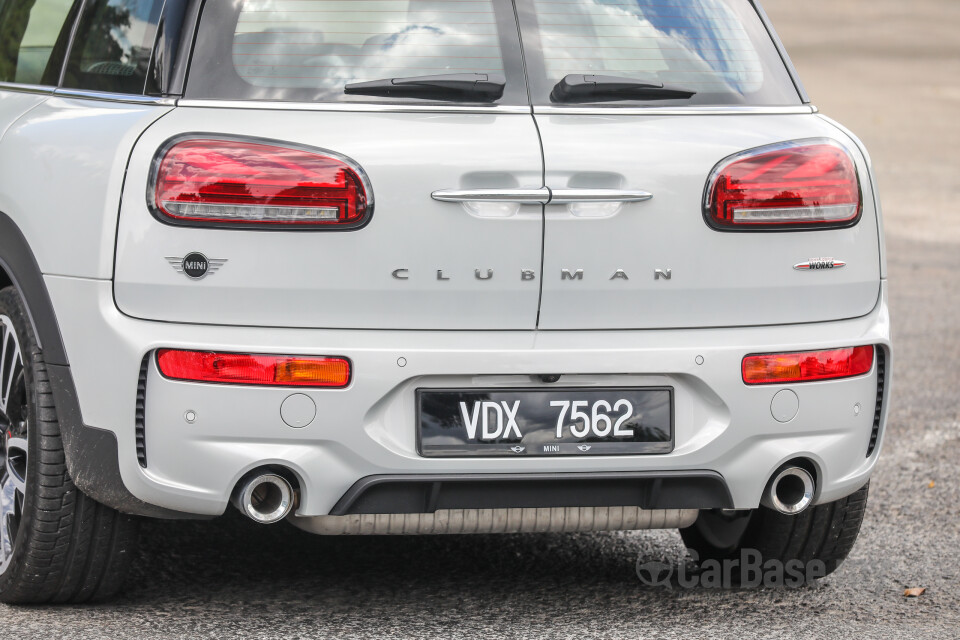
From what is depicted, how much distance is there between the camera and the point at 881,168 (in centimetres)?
1898

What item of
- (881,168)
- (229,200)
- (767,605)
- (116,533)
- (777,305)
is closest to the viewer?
(229,200)

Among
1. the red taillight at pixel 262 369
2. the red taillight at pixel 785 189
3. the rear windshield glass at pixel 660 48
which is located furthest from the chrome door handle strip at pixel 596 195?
the red taillight at pixel 262 369

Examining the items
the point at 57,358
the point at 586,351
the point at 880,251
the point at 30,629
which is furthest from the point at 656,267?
the point at 30,629

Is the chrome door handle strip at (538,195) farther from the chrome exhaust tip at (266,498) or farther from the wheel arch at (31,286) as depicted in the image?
the wheel arch at (31,286)

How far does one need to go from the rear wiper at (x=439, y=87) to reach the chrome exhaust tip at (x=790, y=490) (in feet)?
3.77

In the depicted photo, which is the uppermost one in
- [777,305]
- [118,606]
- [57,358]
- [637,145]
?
[637,145]

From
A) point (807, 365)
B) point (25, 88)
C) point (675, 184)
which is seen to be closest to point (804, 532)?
point (807, 365)

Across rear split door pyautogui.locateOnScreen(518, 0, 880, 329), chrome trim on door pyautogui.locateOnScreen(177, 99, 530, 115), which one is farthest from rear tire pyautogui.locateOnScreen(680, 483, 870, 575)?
chrome trim on door pyautogui.locateOnScreen(177, 99, 530, 115)

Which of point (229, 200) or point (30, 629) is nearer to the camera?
point (229, 200)

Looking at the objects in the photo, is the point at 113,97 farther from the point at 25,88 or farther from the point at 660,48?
the point at 660,48

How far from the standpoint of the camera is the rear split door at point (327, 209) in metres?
3.35

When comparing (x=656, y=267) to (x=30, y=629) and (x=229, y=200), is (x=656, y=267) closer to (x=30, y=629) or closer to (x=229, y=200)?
(x=229, y=200)

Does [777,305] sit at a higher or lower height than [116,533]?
higher

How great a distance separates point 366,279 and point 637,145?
709mm
